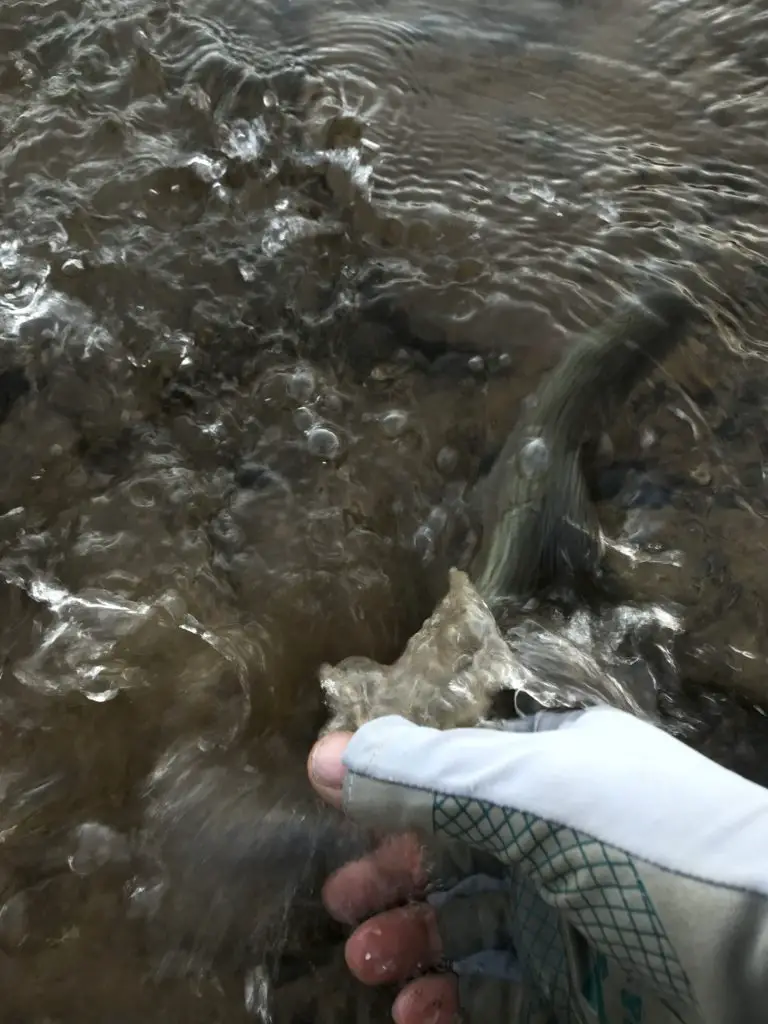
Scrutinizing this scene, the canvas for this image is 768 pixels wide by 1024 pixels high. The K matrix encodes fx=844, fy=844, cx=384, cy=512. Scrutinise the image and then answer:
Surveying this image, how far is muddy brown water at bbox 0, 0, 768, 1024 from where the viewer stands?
51.9 inches

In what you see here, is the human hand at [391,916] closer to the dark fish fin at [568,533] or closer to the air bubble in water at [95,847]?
the air bubble in water at [95,847]

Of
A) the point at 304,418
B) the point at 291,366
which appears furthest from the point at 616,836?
the point at 291,366

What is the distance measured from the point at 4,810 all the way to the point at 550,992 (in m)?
0.82

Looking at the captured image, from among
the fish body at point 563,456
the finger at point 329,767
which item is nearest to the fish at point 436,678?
the fish body at point 563,456

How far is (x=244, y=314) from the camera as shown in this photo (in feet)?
5.47

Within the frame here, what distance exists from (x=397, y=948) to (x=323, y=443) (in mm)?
842

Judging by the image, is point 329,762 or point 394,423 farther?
point 394,423

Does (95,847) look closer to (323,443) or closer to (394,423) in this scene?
(323,443)

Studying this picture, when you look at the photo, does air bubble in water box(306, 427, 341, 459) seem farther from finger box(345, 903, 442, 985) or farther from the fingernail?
finger box(345, 903, 442, 985)

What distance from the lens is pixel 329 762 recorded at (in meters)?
1.18

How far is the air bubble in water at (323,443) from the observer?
1.56 m

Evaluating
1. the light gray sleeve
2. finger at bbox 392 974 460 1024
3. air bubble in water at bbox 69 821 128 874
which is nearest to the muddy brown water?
air bubble in water at bbox 69 821 128 874

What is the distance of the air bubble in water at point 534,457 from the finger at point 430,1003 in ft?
2.73

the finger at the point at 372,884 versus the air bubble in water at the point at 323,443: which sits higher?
the air bubble in water at the point at 323,443
